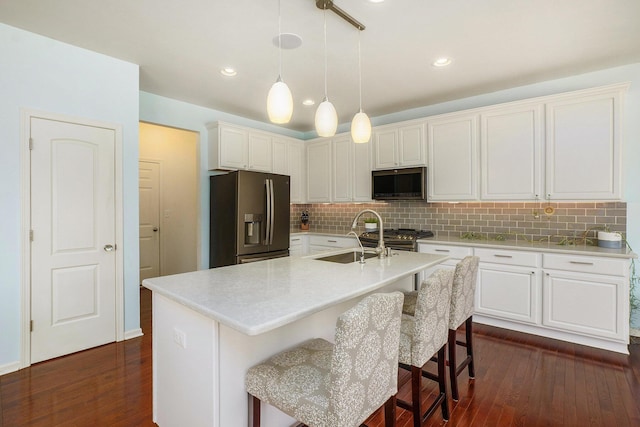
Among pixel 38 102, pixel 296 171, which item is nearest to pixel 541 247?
pixel 296 171

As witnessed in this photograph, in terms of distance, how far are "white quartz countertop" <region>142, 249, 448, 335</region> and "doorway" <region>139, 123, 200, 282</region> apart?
3528mm

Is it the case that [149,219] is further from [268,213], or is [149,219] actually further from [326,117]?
[326,117]

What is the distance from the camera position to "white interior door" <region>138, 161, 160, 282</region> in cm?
526

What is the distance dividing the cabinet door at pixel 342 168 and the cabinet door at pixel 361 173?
82 mm

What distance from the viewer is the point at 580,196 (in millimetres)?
3117

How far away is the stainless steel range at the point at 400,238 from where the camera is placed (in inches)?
153

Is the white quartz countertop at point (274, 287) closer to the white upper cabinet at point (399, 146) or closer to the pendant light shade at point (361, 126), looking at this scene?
the pendant light shade at point (361, 126)

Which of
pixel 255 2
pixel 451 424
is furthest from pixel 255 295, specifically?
pixel 255 2

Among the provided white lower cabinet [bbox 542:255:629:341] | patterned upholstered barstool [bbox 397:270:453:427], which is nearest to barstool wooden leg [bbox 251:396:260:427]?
patterned upholstered barstool [bbox 397:270:453:427]

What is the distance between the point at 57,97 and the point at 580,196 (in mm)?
4822

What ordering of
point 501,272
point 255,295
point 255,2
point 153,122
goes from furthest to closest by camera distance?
point 153,122, point 501,272, point 255,2, point 255,295

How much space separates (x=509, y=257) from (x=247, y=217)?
9.57 feet

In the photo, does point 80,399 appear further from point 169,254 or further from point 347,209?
point 347,209

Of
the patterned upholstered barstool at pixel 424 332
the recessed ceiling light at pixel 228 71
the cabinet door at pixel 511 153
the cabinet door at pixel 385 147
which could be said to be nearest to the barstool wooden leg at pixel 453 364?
the patterned upholstered barstool at pixel 424 332
